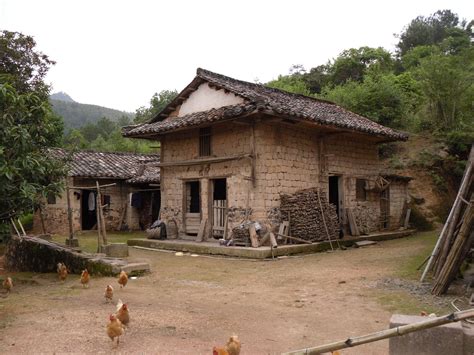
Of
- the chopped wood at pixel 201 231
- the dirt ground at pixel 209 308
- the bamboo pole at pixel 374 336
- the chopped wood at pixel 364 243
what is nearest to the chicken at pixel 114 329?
the dirt ground at pixel 209 308

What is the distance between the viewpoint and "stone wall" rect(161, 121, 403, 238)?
1186 centimetres

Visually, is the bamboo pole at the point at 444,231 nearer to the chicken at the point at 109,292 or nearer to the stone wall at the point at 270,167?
the chicken at the point at 109,292

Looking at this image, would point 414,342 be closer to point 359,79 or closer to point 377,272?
point 377,272

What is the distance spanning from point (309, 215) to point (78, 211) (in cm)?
1132

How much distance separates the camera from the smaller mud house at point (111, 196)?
18641mm

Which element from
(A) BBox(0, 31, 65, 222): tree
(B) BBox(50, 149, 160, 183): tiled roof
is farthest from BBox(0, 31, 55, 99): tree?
(A) BBox(0, 31, 65, 222): tree

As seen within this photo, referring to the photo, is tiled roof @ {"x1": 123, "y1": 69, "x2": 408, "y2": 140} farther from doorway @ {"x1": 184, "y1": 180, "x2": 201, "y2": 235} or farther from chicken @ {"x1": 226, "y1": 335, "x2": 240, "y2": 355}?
chicken @ {"x1": 226, "y1": 335, "x2": 240, "y2": 355}

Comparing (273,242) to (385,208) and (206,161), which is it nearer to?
(206,161)

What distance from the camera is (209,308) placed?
6004 millimetres

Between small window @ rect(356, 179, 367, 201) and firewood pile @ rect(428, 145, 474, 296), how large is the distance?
7408 mm

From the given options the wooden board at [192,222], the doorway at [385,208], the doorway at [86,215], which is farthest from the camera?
the doorway at [86,215]

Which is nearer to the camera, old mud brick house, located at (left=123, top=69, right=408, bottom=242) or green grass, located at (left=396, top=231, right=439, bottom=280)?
green grass, located at (left=396, top=231, right=439, bottom=280)

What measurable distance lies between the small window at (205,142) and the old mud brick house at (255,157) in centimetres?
3

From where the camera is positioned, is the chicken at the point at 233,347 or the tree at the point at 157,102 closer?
the chicken at the point at 233,347
